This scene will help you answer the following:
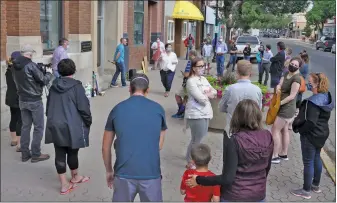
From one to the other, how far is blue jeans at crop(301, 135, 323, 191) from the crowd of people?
0.01 metres

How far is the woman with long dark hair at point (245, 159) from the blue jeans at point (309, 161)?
2.14 metres

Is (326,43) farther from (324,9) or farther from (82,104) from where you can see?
(82,104)

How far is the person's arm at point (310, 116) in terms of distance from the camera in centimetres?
524

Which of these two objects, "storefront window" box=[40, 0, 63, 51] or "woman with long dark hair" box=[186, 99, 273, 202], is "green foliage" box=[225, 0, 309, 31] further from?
"woman with long dark hair" box=[186, 99, 273, 202]

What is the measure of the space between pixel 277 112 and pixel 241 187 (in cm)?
330

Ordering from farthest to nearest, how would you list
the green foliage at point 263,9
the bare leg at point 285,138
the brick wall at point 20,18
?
1. the green foliage at point 263,9
2. the brick wall at point 20,18
3. the bare leg at point 285,138

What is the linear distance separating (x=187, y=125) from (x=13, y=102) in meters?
2.70

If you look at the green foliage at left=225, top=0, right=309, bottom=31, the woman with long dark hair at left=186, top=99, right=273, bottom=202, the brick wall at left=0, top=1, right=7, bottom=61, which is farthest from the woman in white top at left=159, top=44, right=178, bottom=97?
the green foliage at left=225, top=0, right=309, bottom=31

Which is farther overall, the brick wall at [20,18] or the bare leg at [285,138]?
the brick wall at [20,18]

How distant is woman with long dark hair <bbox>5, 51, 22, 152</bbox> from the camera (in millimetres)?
6551

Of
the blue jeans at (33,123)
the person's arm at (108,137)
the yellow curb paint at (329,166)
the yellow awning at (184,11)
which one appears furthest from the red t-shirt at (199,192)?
the yellow awning at (184,11)

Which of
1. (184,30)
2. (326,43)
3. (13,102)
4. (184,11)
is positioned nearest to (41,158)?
(13,102)

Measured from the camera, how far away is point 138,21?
18734 millimetres

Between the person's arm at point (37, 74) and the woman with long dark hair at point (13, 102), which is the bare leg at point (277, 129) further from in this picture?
the woman with long dark hair at point (13, 102)
